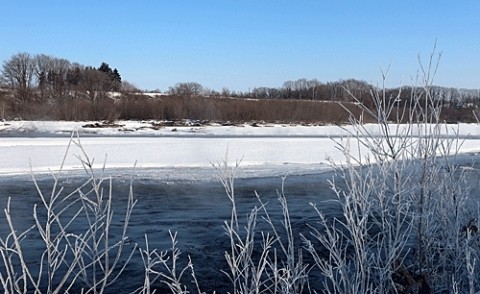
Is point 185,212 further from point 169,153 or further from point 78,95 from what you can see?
point 78,95

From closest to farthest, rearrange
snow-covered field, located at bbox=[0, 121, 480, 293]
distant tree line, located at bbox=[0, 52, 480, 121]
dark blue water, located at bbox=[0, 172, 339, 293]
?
dark blue water, located at bbox=[0, 172, 339, 293]
snow-covered field, located at bbox=[0, 121, 480, 293]
distant tree line, located at bbox=[0, 52, 480, 121]

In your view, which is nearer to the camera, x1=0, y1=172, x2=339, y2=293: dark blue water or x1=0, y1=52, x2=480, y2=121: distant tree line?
x1=0, y1=172, x2=339, y2=293: dark blue water

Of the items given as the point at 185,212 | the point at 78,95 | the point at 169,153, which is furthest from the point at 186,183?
the point at 78,95

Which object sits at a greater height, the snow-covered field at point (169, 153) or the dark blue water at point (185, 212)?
the snow-covered field at point (169, 153)

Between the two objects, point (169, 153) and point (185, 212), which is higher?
point (169, 153)

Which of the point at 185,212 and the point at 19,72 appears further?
the point at 19,72

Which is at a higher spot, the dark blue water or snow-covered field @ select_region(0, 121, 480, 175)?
snow-covered field @ select_region(0, 121, 480, 175)

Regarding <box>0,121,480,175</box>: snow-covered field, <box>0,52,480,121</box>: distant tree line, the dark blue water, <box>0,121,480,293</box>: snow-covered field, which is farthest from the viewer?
<box>0,52,480,121</box>: distant tree line

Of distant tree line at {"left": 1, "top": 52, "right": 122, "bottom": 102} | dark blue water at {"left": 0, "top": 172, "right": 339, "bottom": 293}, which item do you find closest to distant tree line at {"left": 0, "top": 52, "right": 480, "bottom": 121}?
distant tree line at {"left": 1, "top": 52, "right": 122, "bottom": 102}

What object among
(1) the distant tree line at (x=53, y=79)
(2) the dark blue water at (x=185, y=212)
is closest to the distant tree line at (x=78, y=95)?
(1) the distant tree line at (x=53, y=79)

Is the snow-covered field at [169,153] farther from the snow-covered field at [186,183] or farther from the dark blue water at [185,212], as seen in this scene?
the dark blue water at [185,212]

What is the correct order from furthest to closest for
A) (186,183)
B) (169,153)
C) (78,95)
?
1. (78,95)
2. (169,153)
3. (186,183)

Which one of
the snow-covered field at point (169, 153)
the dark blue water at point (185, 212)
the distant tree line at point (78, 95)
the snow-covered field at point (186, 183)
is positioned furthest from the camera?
the distant tree line at point (78, 95)

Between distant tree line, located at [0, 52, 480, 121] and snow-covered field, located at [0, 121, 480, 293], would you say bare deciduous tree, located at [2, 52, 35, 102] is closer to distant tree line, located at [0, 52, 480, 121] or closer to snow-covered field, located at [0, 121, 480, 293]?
distant tree line, located at [0, 52, 480, 121]
